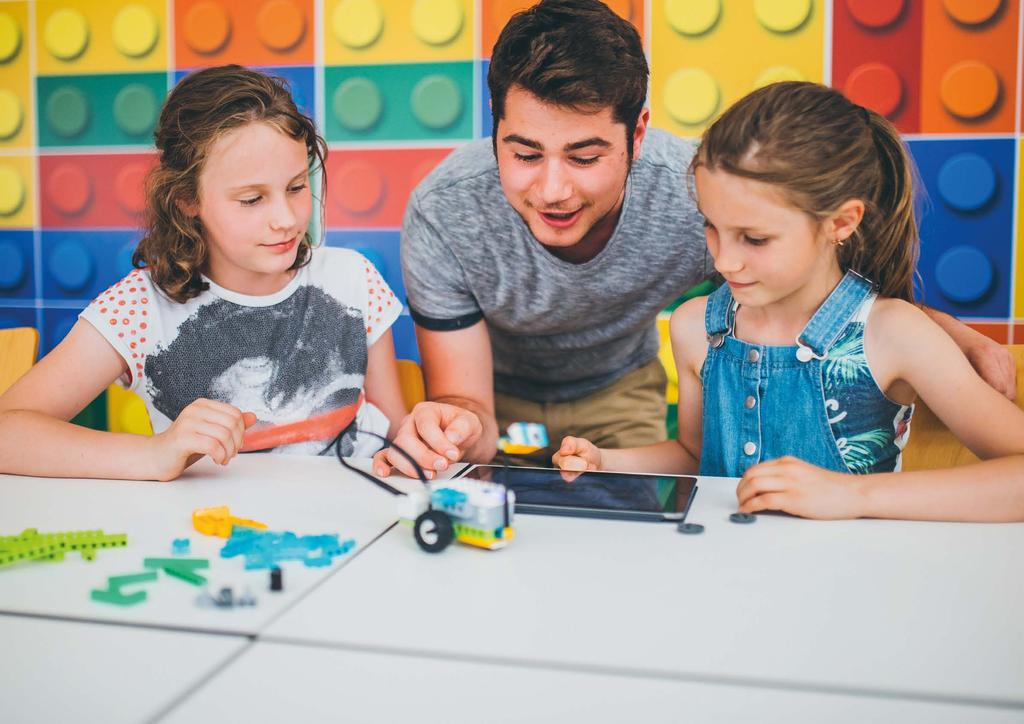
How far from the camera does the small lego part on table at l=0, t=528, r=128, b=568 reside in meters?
0.81

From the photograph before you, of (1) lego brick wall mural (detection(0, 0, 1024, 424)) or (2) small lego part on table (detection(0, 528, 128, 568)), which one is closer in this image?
(2) small lego part on table (detection(0, 528, 128, 568))

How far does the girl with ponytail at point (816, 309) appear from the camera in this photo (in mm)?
1204

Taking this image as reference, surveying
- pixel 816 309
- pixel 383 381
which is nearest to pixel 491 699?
pixel 816 309

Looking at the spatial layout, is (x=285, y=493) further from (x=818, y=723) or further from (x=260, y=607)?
(x=818, y=723)

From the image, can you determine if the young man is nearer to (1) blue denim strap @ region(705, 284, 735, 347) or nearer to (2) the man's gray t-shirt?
(2) the man's gray t-shirt

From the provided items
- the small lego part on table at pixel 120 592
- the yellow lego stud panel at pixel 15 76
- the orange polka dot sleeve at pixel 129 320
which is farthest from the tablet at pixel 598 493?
the yellow lego stud panel at pixel 15 76

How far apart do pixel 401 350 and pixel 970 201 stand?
1553 millimetres

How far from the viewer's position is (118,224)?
9.62 feet

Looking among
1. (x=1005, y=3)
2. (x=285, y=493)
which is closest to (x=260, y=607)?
(x=285, y=493)

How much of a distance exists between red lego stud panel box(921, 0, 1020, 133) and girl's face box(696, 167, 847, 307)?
1.37 metres

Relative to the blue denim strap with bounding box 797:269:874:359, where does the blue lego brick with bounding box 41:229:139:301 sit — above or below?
below

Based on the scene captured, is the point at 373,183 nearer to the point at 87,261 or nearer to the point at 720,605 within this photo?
the point at 87,261

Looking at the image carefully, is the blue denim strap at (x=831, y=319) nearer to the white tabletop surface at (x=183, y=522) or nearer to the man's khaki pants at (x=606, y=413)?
the white tabletop surface at (x=183, y=522)

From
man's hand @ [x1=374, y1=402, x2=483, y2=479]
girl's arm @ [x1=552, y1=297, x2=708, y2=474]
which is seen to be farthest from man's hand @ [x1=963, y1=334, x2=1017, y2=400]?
man's hand @ [x1=374, y1=402, x2=483, y2=479]
